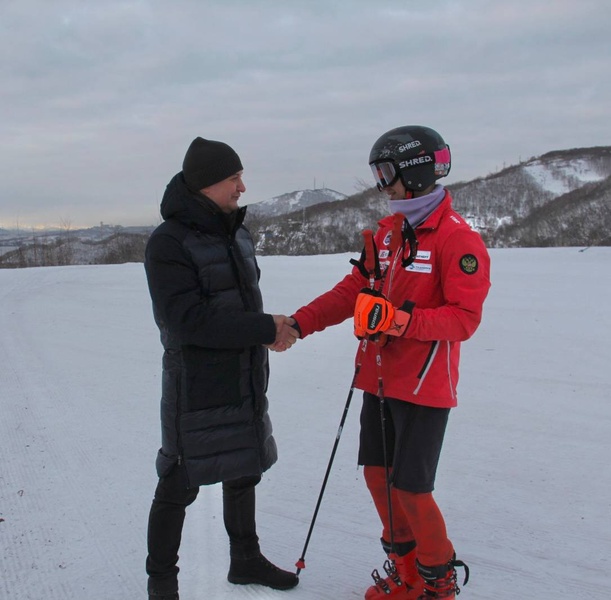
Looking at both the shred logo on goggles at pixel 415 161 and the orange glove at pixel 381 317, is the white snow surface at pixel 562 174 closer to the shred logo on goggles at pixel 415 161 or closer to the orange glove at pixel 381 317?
the shred logo on goggles at pixel 415 161

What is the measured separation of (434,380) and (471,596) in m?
1.01

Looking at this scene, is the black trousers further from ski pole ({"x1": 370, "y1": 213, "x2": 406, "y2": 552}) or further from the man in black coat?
ski pole ({"x1": 370, "y1": 213, "x2": 406, "y2": 552})

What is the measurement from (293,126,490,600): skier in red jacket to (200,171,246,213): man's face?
574mm

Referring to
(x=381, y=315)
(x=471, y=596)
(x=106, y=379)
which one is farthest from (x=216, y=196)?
(x=106, y=379)

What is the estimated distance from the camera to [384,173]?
2.36 meters

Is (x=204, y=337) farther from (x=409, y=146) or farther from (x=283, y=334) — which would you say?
(x=409, y=146)

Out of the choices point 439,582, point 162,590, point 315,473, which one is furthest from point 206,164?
point 315,473

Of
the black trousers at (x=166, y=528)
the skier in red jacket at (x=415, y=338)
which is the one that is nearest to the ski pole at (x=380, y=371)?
the skier in red jacket at (x=415, y=338)

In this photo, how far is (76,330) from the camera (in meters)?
8.12

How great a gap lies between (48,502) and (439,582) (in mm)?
2228

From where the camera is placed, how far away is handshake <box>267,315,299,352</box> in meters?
2.42

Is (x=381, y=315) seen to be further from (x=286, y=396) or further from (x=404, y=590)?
(x=286, y=396)

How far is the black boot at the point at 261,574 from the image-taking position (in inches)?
100.0

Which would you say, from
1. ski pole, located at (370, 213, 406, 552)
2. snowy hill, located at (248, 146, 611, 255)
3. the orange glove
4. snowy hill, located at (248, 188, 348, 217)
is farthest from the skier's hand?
snowy hill, located at (248, 188, 348, 217)
